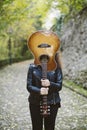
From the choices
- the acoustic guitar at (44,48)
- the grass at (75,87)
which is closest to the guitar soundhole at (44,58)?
the acoustic guitar at (44,48)

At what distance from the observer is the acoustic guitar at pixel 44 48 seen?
5.09m

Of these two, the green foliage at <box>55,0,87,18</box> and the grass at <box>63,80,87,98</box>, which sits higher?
the green foliage at <box>55,0,87,18</box>

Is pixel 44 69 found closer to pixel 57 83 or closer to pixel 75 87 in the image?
pixel 57 83

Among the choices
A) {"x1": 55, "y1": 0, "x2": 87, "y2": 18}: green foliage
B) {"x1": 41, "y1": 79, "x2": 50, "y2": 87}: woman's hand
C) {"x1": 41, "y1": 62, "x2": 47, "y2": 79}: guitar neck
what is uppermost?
{"x1": 41, "y1": 62, "x2": 47, "y2": 79}: guitar neck

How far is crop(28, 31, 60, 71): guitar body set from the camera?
201 inches

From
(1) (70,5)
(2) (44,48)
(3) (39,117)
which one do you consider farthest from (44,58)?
(1) (70,5)

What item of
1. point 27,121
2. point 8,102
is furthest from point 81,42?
point 27,121

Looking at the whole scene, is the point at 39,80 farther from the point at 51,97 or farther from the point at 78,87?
the point at 78,87

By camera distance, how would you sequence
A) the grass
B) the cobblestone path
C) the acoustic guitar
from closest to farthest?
the acoustic guitar
the cobblestone path
the grass

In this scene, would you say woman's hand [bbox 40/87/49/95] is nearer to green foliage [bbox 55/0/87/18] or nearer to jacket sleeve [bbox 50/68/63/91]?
jacket sleeve [bbox 50/68/63/91]

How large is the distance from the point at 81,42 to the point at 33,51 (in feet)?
39.2

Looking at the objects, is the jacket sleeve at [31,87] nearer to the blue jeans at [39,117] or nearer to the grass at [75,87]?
the blue jeans at [39,117]

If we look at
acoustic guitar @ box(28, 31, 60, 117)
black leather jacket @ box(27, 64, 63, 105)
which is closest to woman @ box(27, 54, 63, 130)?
black leather jacket @ box(27, 64, 63, 105)

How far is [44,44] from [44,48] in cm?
7
